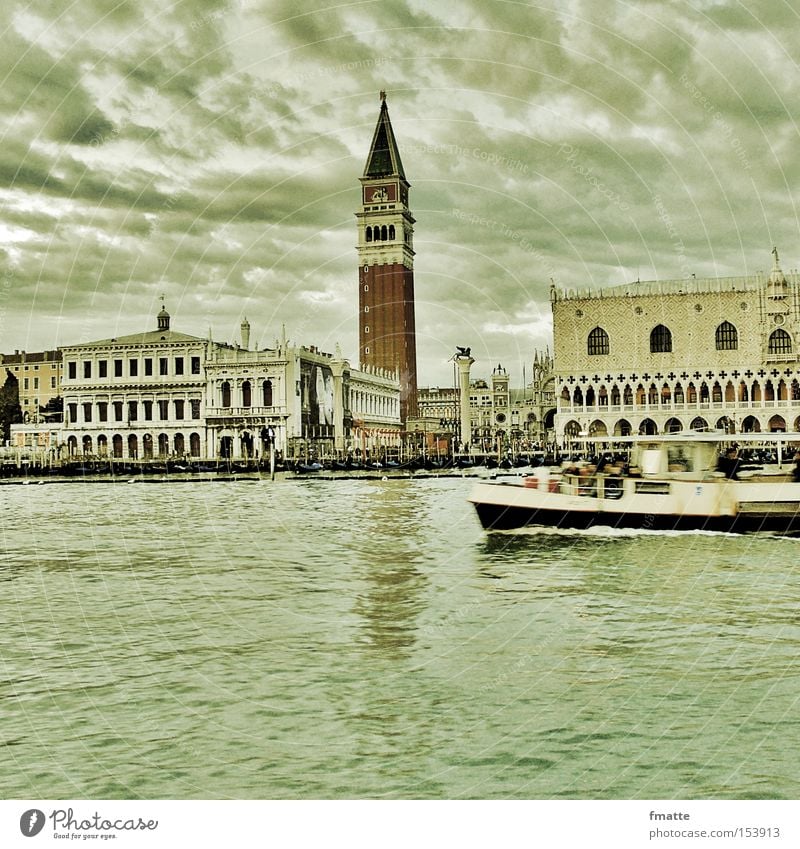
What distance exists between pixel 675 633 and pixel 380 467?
52.1 meters

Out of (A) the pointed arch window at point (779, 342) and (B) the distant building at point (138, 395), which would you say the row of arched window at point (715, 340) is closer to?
(A) the pointed arch window at point (779, 342)

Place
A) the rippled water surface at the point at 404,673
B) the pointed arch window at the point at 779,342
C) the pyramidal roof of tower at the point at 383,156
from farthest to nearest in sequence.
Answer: the pyramidal roof of tower at the point at 383,156
the pointed arch window at the point at 779,342
the rippled water surface at the point at 404,673

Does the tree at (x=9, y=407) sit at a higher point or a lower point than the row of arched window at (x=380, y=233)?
lower

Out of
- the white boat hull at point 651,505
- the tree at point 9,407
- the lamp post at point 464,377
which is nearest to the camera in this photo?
the white boat hull at point 651,505

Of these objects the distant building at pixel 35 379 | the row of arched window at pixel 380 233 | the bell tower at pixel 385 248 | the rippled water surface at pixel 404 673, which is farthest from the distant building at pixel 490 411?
the rippled water surface at pixel 404 673

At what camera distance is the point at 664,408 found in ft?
251

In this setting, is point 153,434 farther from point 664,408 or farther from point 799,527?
point 799,527

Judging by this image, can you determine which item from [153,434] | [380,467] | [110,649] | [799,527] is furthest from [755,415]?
[110,649]

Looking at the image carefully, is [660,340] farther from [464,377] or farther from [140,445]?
[140,445]

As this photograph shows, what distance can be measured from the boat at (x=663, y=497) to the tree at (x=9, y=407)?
63.5 m

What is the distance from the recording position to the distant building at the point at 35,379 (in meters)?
90.2

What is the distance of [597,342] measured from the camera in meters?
78.9

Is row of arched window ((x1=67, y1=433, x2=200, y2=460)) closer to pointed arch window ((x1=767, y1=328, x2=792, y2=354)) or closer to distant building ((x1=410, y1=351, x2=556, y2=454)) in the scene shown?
distant building ((x1=410, y1=351, x2=556, y2=454))

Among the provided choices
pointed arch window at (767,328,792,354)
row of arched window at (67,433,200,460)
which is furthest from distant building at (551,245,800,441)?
row of arched window at (67,433,200,460)
